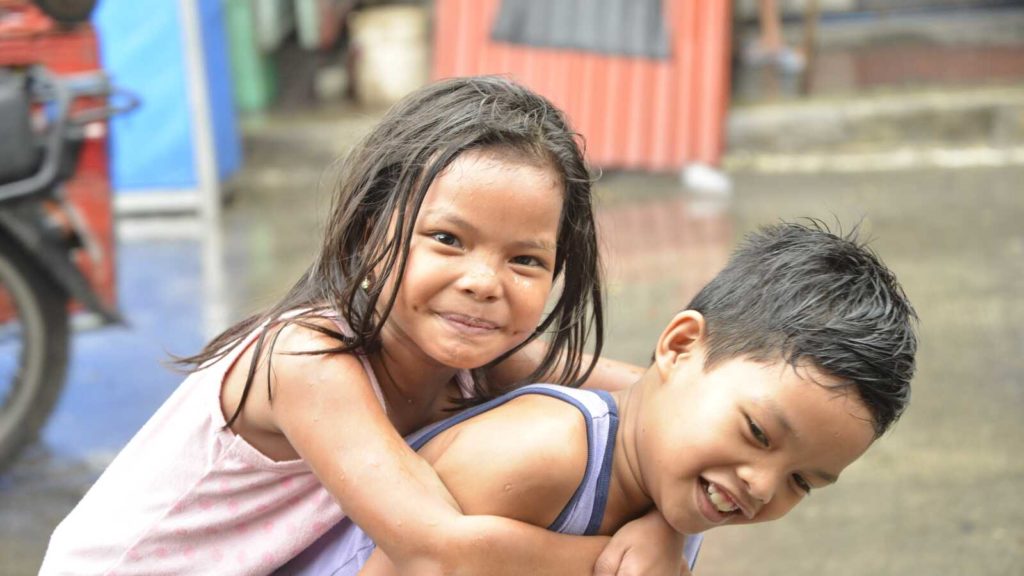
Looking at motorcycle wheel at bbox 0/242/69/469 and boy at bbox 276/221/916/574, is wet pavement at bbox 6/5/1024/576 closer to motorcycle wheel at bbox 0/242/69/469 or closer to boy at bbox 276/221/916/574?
motorcycle wheel at bbox 0/242/69/469

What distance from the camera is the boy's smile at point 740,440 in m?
1.46

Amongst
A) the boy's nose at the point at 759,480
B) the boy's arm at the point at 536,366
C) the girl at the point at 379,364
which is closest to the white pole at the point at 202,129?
the boy's arm at the point at 536,366

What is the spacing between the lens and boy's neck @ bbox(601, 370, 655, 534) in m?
1.55

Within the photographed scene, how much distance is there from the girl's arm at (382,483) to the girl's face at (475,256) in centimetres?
12

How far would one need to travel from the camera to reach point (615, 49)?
650cm

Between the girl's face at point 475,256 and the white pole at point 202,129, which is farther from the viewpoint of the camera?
the white pole at point 202,129

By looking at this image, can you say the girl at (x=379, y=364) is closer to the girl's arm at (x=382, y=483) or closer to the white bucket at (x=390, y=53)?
the girl's arm at (x=382, y=483)

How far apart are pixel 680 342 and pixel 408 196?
0.40 m

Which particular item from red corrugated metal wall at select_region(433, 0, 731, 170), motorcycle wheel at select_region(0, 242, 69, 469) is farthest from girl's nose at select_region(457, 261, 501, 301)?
red corrugated metal wall at select_region(433, 0, 731, 170)

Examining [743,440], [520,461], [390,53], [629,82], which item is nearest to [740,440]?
[743,440]

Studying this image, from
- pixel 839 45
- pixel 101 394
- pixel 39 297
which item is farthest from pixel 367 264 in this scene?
pixel 839 45

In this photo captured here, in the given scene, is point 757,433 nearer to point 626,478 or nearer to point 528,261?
point 626,478

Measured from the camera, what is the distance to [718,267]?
198 inches

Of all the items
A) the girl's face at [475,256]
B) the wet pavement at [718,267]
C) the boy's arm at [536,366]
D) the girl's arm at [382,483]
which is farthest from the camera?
the wet pavement at [718,267]
